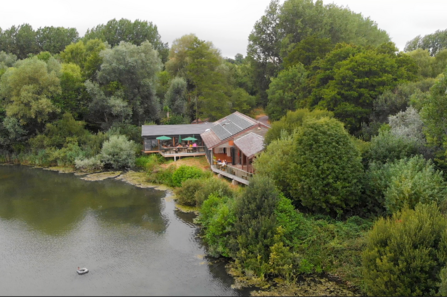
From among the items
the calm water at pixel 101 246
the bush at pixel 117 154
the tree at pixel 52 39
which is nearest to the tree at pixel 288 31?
the bush at pixel 117 154

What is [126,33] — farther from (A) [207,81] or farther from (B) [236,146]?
(B) [236,146]

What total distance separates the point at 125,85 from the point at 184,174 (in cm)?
2090

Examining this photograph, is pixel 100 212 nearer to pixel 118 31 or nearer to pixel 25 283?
pixel 25 283

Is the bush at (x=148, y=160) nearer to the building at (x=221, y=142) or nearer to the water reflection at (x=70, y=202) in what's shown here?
the building at (x=221, y=142)

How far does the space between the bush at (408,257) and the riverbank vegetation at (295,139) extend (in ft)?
0.17

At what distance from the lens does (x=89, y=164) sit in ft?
115

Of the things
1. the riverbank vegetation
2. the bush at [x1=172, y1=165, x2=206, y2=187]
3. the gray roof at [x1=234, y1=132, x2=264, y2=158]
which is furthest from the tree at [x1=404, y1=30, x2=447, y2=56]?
the bush at [x1=172, y1=165, x2=206, y2=187]

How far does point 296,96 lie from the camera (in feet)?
127

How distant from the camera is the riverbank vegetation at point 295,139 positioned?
14375 millimetres

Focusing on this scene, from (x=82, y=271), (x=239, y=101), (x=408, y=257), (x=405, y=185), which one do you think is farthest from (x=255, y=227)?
(x=239, y=101)

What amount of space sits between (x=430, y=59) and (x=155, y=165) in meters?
37.7

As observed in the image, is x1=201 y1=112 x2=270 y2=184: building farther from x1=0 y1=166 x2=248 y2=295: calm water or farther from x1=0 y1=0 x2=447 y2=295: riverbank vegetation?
x1=0 y1=166 x2=248 y2=295: calm water

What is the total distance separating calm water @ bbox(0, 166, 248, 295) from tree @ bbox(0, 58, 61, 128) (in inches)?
527

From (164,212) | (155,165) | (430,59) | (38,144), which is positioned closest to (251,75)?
(430,59)
